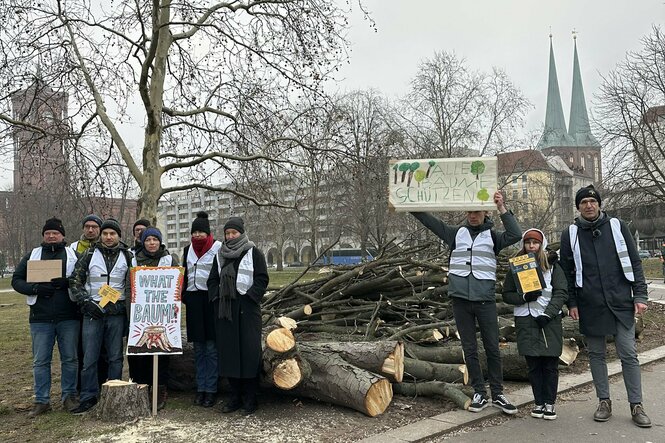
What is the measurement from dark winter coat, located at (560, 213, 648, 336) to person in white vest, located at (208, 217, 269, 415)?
2968 millimetres

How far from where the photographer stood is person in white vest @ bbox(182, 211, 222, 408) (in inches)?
225

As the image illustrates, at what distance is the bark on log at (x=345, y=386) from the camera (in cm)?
506

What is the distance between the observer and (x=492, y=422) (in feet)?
16.6

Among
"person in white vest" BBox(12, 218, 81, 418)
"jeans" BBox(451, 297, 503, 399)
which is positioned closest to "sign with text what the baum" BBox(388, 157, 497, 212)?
"jeans" BBox(451, 297, 503, 399)

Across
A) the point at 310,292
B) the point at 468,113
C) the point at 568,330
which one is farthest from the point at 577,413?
the point at 468,113

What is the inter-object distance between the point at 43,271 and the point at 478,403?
14.1ft

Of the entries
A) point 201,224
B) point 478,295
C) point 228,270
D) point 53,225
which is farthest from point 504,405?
point 53,225

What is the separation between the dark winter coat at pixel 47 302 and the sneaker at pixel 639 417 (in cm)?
524

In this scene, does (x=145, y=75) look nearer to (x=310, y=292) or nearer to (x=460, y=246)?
(x=310, y=292)

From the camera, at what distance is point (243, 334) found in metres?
5.41

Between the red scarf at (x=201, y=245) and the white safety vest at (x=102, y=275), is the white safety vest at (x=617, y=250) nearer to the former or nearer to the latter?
the red scarf at (x=201, y=245)

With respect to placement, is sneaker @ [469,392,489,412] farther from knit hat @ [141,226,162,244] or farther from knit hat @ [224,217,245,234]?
knit hat @ [141,226,162,244]

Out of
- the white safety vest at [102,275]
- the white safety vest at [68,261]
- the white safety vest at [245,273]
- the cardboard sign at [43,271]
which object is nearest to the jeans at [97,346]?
the white safety vest at [102,275]

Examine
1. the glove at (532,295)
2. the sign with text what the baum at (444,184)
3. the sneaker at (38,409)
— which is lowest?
the sneaker at (38,409)
